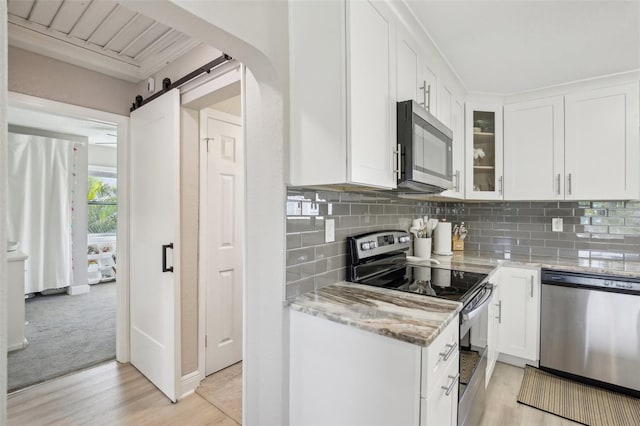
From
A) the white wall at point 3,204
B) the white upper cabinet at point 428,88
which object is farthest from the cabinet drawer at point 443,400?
the white upper cabinet at point 428,88

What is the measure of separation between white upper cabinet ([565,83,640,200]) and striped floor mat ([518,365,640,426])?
1.41 metres

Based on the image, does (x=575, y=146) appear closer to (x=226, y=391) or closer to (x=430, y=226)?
(x=430, y=226)

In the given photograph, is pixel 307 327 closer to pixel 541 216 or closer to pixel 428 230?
pixel 428 230

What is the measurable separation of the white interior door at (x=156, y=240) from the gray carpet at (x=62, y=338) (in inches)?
23.1

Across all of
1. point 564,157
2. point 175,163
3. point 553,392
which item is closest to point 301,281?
point 175,163

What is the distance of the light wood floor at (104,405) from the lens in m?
1.94

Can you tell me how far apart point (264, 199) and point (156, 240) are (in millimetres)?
1224

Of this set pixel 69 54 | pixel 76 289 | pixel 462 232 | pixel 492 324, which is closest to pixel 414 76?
pixel 492 324

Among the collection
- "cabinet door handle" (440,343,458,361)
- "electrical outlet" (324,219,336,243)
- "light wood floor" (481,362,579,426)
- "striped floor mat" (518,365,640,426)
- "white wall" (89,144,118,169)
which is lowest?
"light wood floor" (481,362,579,426)

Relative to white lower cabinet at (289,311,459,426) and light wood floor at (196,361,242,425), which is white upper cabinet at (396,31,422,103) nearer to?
white lower cabinet at (289,311,459,426)

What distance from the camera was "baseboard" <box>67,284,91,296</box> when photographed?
4.70 m

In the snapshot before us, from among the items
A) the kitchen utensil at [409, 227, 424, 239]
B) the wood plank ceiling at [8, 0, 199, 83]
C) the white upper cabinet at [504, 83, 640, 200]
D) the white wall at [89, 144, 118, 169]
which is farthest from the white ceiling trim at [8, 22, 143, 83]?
the white wall at [89, 144, 118, 169]

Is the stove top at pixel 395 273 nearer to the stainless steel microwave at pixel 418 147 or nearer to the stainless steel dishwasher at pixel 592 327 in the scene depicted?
the stainless steel microwave at pixel 418 147

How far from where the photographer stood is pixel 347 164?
1.25 m
